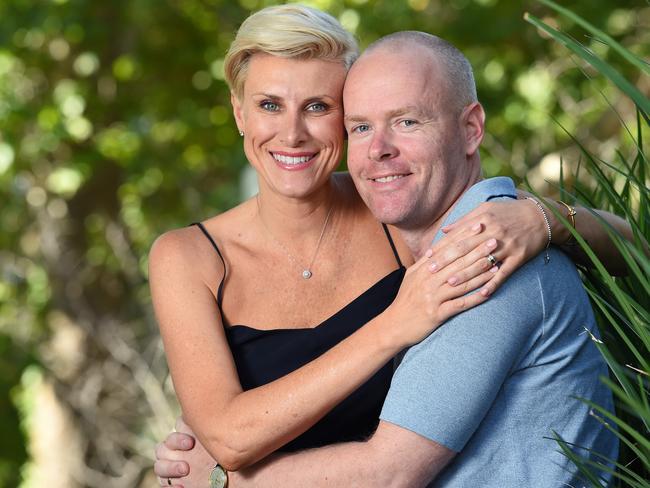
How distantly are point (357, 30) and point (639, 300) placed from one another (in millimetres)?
7001

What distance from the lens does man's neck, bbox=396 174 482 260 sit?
275 cm

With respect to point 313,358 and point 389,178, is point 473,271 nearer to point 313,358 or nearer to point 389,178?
point 389,178

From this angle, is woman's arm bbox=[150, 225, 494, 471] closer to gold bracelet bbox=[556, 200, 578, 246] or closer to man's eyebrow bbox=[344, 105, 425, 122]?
gold bracelet bbox=[556, 200, 578, 246]

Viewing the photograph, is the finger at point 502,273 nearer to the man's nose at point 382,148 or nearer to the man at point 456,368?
the man at point 456,368

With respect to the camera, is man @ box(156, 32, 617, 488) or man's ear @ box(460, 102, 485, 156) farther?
man's ear @ box(460, 102, 485, 156)

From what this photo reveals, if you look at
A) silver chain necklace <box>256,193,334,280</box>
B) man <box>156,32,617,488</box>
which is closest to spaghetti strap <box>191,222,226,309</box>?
silver chain necklace <box>256,193,334,280</box>

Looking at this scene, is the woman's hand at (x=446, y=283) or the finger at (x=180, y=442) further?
the finger at (x=180, y=442)

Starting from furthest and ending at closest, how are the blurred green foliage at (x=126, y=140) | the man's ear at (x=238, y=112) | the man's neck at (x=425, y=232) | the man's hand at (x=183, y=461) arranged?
the blurred green foliage at (x=126, y=140), the man's ear at (x=238, y=112), the man's hand at (x=183, y=461), the man's neck at (x=425, y=232)

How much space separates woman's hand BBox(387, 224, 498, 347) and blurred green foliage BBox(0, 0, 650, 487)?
5.52 meters

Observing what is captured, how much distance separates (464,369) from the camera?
2260 mm

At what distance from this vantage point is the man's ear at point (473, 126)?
9.05 ft

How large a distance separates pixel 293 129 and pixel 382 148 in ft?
1.66

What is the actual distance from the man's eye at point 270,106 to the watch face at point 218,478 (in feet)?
3.50

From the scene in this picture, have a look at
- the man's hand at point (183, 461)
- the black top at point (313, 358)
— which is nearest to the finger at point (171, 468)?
the man's hand at point (183, 461)
